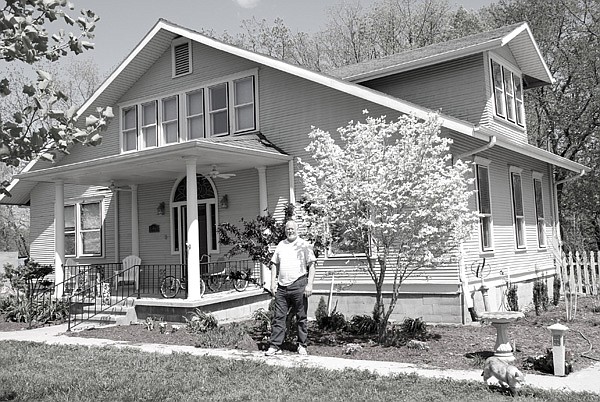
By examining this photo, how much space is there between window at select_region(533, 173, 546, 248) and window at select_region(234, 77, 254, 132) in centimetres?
837

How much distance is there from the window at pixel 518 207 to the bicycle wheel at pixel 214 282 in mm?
7549

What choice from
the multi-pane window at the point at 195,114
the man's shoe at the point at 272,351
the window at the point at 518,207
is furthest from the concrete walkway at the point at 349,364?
the window at the point at 518,207

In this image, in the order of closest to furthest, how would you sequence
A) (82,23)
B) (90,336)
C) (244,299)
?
(82,23) → (90,336) → (244,299)

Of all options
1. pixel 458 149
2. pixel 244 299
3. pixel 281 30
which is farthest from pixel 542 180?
pixel 281 30

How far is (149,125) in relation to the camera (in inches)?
699

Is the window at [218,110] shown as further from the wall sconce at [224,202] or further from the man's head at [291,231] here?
the man's head at [291,231]

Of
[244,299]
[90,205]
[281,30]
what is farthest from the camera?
[281,30]

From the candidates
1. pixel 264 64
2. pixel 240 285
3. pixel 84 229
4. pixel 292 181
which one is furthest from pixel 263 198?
pixel 84 229

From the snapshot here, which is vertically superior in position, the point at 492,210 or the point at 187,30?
the point at 187,30

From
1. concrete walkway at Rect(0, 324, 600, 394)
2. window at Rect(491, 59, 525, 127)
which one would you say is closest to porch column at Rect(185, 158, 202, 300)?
concrete walkway at Rect(0, 324, 600, 394)

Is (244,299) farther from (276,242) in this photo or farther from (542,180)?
(542,180)

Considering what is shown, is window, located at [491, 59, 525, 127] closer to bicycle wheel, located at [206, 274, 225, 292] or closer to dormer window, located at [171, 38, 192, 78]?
bicycle wheel, located at [206, 274, 225, 292]

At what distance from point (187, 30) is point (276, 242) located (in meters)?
8.34

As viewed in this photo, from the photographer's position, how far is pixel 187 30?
642 inches
